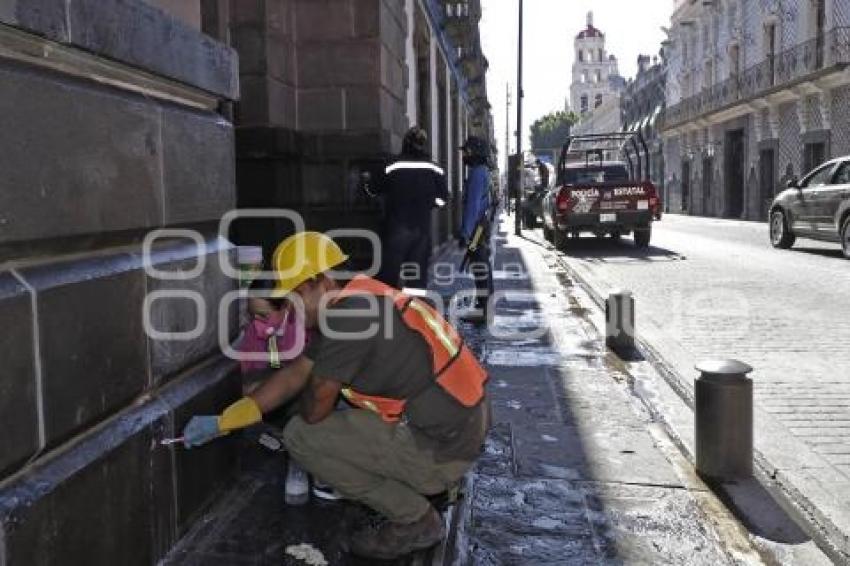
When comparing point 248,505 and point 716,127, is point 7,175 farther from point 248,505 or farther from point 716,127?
point 716,127

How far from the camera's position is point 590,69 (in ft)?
420

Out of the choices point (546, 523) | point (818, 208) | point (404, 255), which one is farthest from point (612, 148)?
point (546, 523)

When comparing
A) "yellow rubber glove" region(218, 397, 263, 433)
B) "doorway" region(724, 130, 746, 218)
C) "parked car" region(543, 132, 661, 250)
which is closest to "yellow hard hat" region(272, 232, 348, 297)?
"yellow rubber glove" region(218, 397, 263, 433)

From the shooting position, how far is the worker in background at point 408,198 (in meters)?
7.36

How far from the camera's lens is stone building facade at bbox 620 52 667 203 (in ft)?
195

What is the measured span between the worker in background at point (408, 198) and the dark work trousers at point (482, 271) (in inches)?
43.8

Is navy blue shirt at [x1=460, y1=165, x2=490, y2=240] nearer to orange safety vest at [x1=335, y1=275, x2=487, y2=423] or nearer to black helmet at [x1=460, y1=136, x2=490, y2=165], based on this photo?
black helmet at [x1=460, y1=136, x2=490, y2=165]

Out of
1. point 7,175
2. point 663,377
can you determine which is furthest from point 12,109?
point 663,377

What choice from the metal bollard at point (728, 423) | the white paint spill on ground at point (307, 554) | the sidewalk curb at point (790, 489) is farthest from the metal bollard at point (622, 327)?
the white paint spill on ground at point (307, 554)

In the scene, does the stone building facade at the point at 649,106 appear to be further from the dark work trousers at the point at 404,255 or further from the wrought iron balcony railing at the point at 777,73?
the dark work trousers at the point at 404,255

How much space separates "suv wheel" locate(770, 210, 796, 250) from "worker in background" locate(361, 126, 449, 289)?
38.8 feet

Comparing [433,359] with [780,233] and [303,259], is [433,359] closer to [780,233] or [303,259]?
[303,259]

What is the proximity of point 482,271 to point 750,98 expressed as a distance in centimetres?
3328

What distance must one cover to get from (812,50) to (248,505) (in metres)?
34.0
